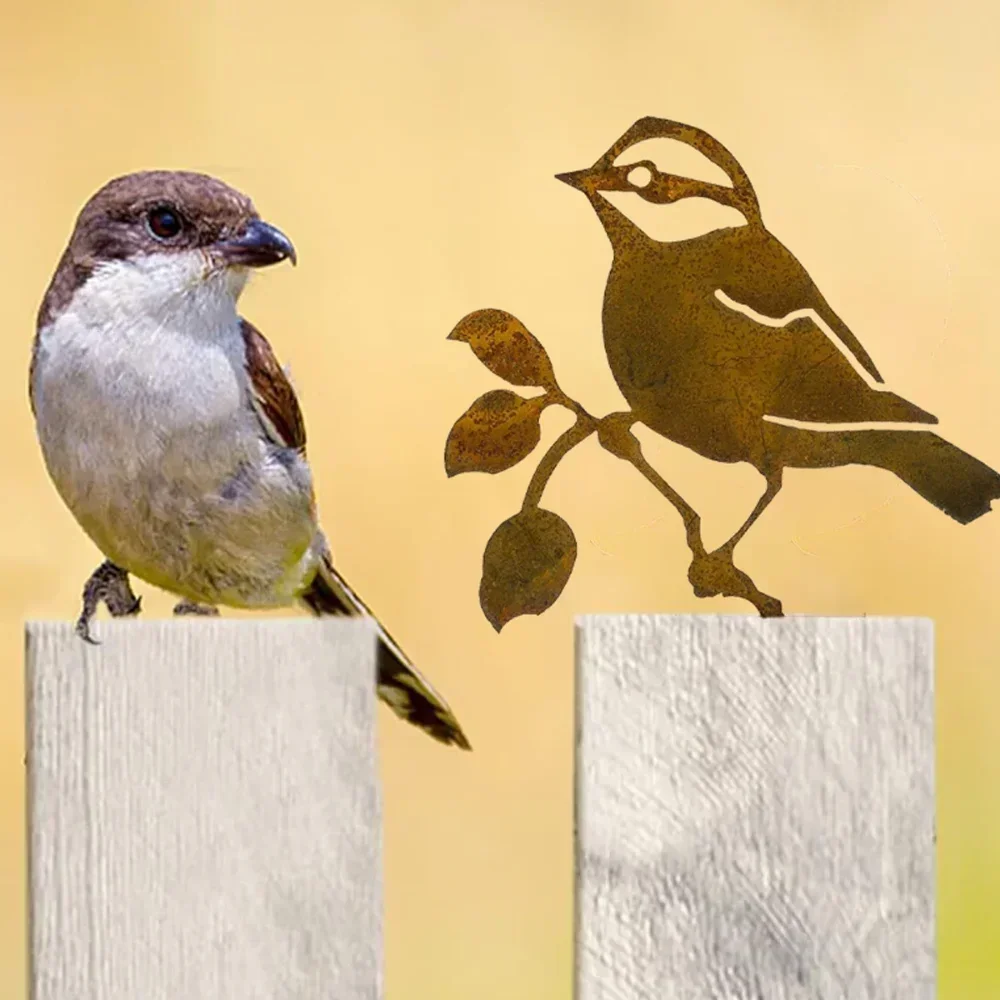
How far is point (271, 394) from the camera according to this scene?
5.42 feet

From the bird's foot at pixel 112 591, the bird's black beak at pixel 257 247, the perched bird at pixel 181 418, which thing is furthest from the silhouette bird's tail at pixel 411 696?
the bird's black beak at pixel 257 247

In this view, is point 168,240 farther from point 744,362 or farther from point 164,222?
point 744,362

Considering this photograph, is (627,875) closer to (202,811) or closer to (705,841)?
(705,841)

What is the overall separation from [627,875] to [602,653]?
0.19m

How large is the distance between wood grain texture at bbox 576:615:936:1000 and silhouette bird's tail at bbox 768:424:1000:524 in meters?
0.18

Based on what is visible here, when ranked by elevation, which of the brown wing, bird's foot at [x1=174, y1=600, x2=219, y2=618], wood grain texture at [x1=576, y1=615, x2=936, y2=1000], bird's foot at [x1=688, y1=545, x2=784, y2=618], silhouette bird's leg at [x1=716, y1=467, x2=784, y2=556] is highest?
the brown wing

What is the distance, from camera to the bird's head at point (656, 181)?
154 cm

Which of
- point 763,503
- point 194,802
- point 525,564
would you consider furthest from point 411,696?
point 763,503

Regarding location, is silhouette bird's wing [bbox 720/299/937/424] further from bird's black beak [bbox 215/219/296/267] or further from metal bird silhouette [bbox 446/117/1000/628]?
bird's black beak [bbox 215/219/296/267]

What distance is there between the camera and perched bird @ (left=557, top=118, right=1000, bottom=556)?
1529 mm

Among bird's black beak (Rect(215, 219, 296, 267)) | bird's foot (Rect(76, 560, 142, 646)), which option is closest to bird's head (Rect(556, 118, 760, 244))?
bird's black beak (Rect(215, 219, 296, 267))

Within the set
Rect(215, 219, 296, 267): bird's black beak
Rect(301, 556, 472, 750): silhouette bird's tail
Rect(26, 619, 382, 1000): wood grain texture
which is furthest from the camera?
Rect(215, 219, 296, 267): bird's black beak

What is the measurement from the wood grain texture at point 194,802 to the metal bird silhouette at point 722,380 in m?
0.25

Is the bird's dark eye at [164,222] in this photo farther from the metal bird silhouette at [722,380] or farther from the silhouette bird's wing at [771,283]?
the silhouette bird's wing at [771,283]
